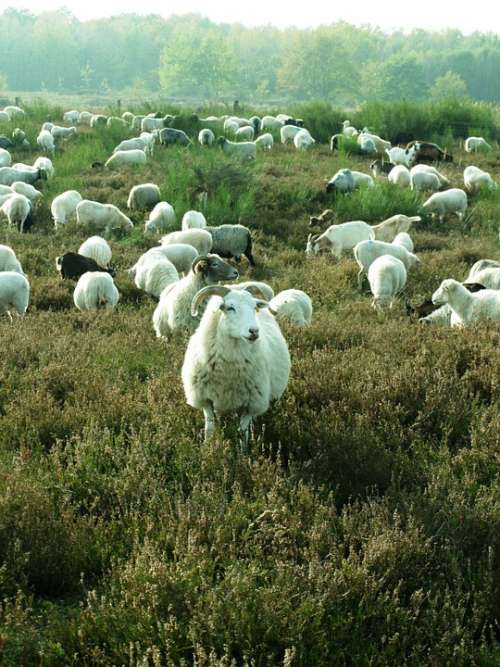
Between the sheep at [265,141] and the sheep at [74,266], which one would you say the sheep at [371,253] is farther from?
the sheep at [265,141]

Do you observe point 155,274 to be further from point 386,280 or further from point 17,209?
point 17,209

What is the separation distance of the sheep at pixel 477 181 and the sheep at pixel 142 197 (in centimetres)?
847

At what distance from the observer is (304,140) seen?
87.8 ft

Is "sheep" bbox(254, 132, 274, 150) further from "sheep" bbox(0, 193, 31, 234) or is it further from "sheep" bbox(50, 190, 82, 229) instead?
"sheep" bbox(0, 193, 31, 234)

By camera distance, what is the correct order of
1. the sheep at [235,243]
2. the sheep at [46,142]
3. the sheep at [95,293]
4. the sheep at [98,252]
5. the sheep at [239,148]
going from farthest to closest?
the sheep at [46,142], the sheep at [239,148], the sheep at [235,243], the sheep at [98,252], the sheep at [95,293]

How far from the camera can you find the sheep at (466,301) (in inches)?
339

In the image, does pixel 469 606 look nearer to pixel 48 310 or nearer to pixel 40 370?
pixel 40 370

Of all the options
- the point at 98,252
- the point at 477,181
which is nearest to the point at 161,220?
the point at 98,252

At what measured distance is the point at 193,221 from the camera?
579 inches

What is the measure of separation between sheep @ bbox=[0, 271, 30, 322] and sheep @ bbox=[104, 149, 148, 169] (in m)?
12.0

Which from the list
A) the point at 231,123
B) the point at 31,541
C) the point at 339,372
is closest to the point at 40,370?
the point at 339,372

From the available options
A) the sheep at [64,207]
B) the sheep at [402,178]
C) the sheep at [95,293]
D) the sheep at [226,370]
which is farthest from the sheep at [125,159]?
the sheep at [226,370]

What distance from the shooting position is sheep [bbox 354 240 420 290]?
12.0 metres

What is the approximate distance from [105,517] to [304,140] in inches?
951
